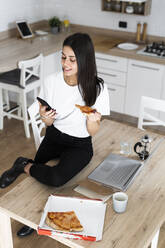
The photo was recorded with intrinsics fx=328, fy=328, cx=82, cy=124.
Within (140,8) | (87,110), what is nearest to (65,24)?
(140,8)

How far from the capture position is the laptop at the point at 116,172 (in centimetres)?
169

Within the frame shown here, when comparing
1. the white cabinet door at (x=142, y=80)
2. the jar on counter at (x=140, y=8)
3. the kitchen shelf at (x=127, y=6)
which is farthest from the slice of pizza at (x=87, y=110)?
the jar on counter at (x=140, y=8)

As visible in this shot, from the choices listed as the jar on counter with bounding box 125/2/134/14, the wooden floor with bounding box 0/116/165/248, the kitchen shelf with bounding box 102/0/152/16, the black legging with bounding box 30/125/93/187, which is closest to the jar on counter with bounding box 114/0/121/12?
the kitchen shelf with bounding box 102/0/152/16

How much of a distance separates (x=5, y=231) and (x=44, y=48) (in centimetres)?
242

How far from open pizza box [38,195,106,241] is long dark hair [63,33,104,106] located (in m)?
0.68

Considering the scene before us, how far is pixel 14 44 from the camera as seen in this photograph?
150 inches

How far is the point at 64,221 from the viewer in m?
1.43

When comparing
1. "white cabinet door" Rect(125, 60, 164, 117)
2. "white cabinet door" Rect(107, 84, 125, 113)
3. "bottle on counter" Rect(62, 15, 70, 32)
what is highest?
"bottle on counter" Rect(62, 15, 70, 32)

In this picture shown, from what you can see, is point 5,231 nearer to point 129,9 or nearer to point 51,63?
point 51,63

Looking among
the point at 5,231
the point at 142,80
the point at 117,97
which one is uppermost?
the point at 142,80

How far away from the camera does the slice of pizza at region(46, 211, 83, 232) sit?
140 cm

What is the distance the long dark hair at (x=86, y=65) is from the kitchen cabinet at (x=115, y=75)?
1.66 meters

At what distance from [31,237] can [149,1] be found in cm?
285

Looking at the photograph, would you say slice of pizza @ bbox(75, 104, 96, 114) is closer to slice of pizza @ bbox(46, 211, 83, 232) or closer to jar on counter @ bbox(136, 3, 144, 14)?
slice of pizza @ bbox(46, 211, 83, 232)
